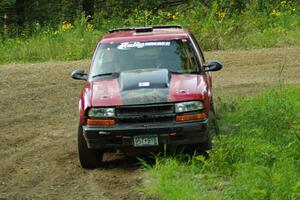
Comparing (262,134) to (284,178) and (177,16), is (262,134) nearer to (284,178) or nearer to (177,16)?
(284,178)

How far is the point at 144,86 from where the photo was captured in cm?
874

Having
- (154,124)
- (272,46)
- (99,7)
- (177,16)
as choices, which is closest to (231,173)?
(154,124)

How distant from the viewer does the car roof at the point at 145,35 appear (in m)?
9.98

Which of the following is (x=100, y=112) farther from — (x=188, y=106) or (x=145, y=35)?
(x=145, y=35)

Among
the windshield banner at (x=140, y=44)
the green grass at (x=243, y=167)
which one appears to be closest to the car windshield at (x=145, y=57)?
the windshield banner at (x=140, y=44)

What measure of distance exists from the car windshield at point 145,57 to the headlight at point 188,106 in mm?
1141

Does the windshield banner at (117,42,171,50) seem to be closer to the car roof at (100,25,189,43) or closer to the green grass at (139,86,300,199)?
the car roof at (100,25,189,43)

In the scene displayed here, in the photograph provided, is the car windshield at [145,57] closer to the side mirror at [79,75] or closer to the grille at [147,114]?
the side mirror at [79,75]

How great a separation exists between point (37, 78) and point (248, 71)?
5.18 metres

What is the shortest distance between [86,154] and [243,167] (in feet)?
7.20

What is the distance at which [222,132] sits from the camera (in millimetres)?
10188

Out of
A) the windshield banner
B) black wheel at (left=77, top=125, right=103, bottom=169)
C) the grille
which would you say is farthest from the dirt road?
the windshield banner

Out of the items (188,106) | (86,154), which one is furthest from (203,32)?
(188,106)

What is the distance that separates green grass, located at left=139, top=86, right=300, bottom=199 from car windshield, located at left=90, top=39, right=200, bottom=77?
1252 millimetres
